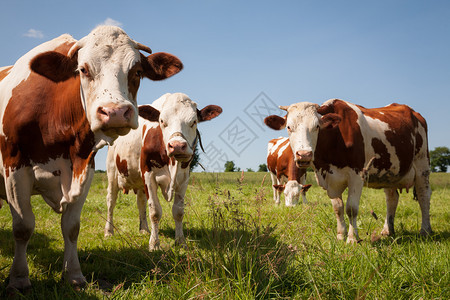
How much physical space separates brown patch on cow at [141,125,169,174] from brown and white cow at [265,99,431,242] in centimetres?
199

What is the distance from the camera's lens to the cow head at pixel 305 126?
5.40 metres

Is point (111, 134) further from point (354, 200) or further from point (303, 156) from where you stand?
point (354, 200)

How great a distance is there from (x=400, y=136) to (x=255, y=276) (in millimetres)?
4784

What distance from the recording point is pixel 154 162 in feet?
18.6

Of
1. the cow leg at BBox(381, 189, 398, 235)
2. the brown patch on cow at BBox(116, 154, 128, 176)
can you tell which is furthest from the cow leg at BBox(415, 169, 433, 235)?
the brown patch on cow at BBox(116, 154, 128, 176)

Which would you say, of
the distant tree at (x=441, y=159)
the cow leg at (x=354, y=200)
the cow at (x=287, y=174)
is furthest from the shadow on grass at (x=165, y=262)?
the distant tree at (x=441, y=159)

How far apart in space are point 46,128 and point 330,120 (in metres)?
4.11

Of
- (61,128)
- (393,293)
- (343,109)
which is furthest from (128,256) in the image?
(343,109)

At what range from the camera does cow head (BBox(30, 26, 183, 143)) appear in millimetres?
3092

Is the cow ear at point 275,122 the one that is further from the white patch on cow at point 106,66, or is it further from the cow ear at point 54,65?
the cow ear at point 54,65

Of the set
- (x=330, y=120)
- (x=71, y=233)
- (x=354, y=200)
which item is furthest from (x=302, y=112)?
(x=71, y=233)

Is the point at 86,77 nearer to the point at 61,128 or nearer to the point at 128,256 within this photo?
the point at 61,128

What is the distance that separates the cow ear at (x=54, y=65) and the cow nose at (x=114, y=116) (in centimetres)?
87

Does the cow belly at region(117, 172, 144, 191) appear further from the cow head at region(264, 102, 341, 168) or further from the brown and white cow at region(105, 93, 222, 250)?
the cow head at region(264, 102, 341, 168)
